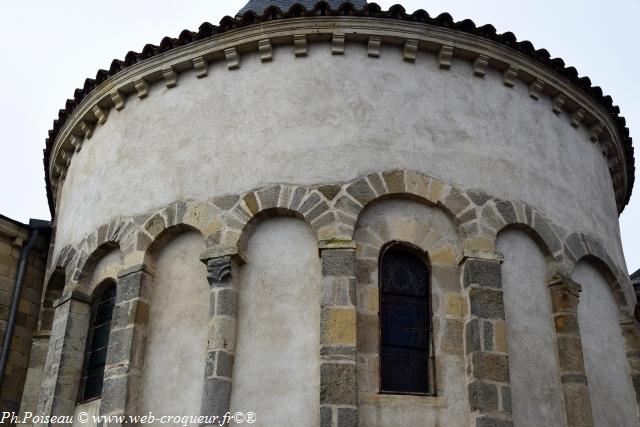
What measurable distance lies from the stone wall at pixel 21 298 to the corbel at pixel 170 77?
3.46 m

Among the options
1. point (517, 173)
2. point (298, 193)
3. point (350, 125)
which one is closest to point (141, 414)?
point (298, 193)

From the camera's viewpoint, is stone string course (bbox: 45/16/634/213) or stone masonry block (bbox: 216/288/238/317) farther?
stone string course (bbox: 45/16/634/213)

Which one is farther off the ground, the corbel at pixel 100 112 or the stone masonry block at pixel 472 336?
the corbel at pixel 100 112

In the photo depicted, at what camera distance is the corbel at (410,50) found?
10.2 metres

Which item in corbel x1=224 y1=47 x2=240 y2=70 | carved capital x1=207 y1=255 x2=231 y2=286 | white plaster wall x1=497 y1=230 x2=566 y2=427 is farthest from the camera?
corbel x1=224 y1=47 x2=240 y2=70

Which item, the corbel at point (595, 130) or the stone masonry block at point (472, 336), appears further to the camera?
the corbel at point (595, 130)

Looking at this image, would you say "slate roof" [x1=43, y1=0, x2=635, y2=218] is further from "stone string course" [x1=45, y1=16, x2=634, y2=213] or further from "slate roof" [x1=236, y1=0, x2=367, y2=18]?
"slate roof" [x1=236, y1=0, x2=367, y2=18]

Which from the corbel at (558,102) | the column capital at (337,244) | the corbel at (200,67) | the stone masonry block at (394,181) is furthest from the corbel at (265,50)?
the corbel at (558,102)

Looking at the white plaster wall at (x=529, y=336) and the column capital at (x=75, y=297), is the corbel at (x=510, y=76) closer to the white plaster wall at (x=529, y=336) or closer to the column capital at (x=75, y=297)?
the white plaster wall at (x=529, y=336)

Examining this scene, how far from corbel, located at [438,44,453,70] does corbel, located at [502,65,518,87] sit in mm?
815

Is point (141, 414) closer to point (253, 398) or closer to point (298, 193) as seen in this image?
point (253, 398)

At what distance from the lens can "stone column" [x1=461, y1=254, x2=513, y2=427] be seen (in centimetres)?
834

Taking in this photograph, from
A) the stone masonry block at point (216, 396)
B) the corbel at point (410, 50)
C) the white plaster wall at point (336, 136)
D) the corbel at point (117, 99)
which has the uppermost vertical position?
the corbel at point (410, 50)

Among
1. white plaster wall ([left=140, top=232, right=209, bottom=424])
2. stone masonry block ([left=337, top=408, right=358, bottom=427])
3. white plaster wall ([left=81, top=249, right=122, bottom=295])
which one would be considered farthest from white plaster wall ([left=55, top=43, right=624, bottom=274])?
stone masonry block ([left=337, top=408, right=358, bottom=427])
